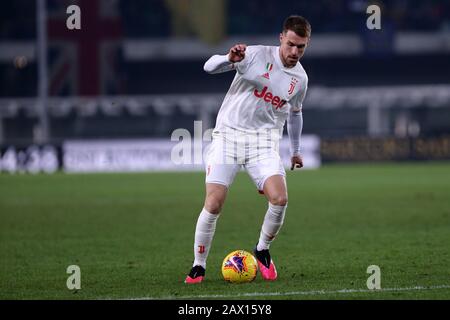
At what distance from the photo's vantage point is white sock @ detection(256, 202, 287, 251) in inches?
363

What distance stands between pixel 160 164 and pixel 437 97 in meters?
12.0

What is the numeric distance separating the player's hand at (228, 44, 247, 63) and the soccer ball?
1.84 meters

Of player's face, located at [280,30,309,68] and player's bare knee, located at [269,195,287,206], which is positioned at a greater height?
player's face, located at [280,30,309,68]

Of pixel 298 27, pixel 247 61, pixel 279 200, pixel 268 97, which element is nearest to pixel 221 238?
pixel 279 200

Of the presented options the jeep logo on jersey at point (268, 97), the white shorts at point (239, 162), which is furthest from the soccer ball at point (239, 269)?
the jeep logo on jersey at point (268, 97)

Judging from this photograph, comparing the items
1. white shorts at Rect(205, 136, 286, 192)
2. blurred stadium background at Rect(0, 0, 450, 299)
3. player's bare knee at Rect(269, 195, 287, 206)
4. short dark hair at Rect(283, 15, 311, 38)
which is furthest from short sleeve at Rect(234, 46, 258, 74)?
blurred stadium background at Rect(0, 0, 450, 299)

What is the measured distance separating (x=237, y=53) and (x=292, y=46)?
0.66m

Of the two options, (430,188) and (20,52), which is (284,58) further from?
(20,52)

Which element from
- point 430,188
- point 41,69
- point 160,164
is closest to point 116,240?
point 430,188

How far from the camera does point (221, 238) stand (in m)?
13.6

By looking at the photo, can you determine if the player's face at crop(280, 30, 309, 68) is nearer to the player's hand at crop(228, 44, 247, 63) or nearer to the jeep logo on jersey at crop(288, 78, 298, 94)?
the jeep logo on jersey at crop(288, 78, 298, 94)

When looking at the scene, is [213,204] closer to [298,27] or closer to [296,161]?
[296,161]

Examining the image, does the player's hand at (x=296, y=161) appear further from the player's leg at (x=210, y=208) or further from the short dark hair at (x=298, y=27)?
the short dark hair at (x=298, y=27)

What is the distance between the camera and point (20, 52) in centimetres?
4009
